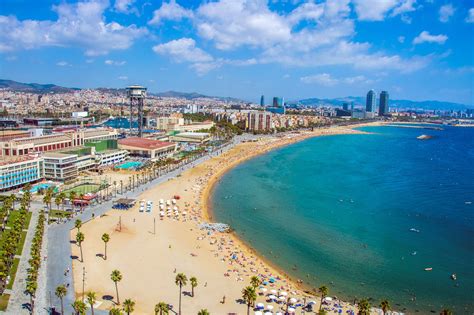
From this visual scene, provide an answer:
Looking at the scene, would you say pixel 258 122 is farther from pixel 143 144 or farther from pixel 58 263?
pixel 58 263

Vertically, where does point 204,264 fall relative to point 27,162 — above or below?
below

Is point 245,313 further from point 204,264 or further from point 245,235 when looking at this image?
point 245,235

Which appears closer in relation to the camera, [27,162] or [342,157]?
[27,162]

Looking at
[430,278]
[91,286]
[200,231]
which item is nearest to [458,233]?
[430,278]

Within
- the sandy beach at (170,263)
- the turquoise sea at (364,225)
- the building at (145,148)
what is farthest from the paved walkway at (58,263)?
the building at (145,148)

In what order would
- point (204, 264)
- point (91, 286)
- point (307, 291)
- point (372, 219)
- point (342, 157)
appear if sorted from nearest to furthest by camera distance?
point (91, 286) < point (307, 291) < point (204, 264) < point (372, 219) < point (342, 157)

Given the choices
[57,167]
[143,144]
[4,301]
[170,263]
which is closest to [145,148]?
[143,144]

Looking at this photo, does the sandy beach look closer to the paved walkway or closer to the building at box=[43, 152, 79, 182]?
the paved walkway

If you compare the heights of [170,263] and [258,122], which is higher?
[258,122]
